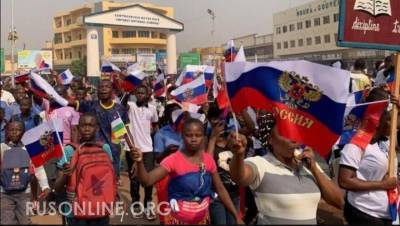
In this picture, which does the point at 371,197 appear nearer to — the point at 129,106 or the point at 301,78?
the point at 301,78

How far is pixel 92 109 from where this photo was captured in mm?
5898

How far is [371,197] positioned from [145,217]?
130 inches

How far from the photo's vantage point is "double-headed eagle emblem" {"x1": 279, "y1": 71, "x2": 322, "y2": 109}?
3160 mm

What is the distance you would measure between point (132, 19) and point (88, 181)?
3712 cm

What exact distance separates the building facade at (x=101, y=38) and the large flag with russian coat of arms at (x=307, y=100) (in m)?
62.4

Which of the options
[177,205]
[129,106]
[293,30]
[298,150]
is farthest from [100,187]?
[293,30]

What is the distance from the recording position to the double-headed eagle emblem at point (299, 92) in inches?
124

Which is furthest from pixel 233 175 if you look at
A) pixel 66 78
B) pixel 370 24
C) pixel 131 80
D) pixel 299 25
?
pixel 299 25

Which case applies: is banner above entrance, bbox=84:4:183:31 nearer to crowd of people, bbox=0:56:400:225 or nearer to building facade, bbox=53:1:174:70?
building facade, bbox=53:1:174:70

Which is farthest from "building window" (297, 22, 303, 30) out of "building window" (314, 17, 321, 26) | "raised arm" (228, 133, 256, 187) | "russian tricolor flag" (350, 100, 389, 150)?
"raised arm" (228, 133, 256, 187)

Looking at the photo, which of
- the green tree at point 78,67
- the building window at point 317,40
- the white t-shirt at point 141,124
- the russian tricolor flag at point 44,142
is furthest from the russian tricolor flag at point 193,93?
the building window at point 317,40

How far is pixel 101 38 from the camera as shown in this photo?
232ft

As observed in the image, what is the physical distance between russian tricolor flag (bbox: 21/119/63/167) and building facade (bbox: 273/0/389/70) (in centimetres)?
5317

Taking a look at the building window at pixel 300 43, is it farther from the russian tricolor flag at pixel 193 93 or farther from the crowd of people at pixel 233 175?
the crowd of people at pixel 233 175
